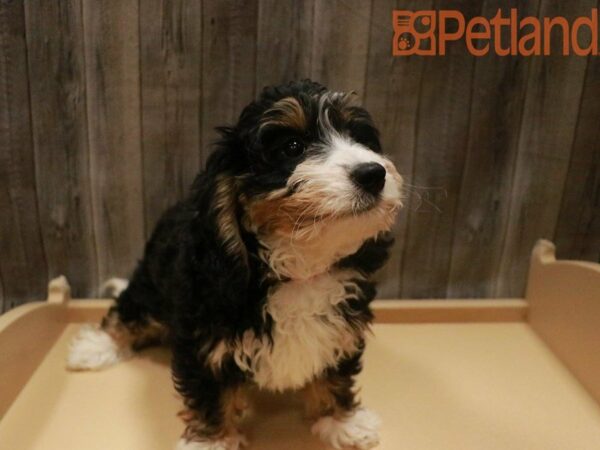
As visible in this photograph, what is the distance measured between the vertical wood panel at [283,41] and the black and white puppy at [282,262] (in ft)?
1.89

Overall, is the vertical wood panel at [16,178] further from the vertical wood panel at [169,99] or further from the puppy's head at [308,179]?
the puppy's head at [308,179]

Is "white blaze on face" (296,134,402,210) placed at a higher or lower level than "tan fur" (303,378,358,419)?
higher

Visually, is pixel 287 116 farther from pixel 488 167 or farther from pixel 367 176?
pixel 488 167

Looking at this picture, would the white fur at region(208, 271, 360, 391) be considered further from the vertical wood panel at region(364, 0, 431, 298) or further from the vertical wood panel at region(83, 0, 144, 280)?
the vertical wood panel at region(83, 0, 144, 280)

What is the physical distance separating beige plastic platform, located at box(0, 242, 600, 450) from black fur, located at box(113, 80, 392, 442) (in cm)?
23

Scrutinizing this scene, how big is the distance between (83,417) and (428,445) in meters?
0.96

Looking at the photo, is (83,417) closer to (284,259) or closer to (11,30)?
(284,259)

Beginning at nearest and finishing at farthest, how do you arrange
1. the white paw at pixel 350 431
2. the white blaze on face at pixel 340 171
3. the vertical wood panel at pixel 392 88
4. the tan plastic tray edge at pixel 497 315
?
the white blaze on face at pixel 340 171 → the white paw at pixel 350 431 → the tan plastic tray edge at pixel 497 315 → the vertical wood panel at pixel 392 88

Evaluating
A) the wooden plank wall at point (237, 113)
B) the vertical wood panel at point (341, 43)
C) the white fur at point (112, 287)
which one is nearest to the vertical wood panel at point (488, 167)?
the wooden plank wall at point (237, 113)

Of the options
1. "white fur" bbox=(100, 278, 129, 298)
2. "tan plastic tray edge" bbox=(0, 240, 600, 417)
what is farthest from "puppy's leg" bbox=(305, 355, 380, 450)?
"white fur" bbox=(100, 278, 129, 298)

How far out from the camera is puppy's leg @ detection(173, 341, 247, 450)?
1405 millimetres

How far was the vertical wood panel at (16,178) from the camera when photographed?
175cm

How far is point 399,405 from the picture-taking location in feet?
5.57

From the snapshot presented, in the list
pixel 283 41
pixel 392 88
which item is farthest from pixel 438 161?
pixel 283 41
